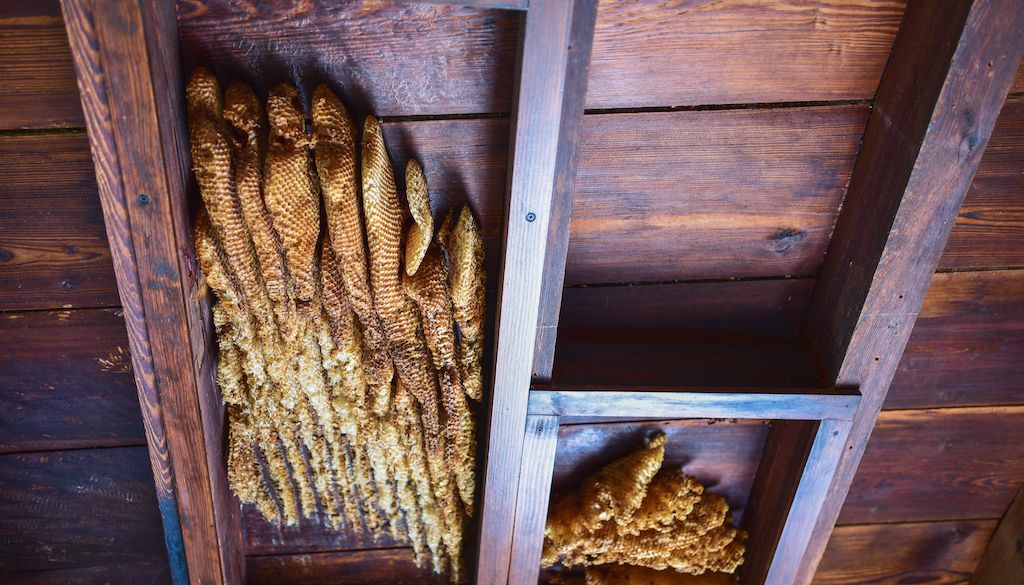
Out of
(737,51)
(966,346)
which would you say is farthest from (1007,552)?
(737,51)

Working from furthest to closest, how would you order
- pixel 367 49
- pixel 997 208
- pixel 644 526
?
pixel 644 526
pixel 997 208
pixel 367 49

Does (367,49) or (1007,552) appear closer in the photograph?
(367,49)

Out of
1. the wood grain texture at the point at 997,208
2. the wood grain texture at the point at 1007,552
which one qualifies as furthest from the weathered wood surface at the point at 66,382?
the wood grain texture at the point at 1007,552

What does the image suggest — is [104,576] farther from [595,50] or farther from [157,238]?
[595,50]

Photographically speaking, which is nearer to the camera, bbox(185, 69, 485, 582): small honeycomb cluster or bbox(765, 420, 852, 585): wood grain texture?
bbox(185, 69, 485, 582): small honeycomb cluster

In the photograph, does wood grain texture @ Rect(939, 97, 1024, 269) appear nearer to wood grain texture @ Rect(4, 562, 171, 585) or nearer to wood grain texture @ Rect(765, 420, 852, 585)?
wood grain texture @ Rect(765, 420, 852, 585)

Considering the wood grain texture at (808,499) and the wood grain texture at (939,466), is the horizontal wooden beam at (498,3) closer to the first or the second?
the wood grain texture at (808,499)

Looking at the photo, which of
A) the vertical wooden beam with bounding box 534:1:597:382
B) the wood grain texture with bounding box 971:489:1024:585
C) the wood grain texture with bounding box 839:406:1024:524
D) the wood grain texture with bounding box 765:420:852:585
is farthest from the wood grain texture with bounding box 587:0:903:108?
the wood grain texture with bounding box 971:489:1024:585
